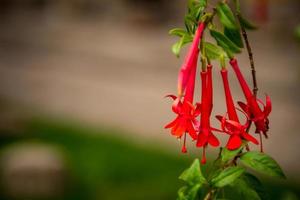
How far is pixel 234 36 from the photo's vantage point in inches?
45.5

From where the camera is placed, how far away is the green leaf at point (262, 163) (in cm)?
121

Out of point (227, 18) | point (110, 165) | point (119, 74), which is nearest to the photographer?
point (227, 18)

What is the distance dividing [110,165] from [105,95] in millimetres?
2580

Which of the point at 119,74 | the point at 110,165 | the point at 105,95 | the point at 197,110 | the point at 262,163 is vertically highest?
the point at 119,74

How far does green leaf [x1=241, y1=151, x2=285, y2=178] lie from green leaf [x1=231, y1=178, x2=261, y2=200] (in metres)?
0.04

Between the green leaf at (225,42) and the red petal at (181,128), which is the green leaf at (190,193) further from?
the green leaf at (225,42)

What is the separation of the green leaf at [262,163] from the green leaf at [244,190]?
36 millimetres

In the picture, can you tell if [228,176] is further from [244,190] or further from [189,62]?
[189,62]

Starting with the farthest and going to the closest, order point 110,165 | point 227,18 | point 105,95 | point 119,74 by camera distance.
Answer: point 119,74
point 105,95
point 110,165
point 227,18

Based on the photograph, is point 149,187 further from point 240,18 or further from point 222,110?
point 240,18

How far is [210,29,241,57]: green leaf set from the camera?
45.4 inches

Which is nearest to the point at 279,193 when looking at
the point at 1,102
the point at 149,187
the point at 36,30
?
the point at 149,187

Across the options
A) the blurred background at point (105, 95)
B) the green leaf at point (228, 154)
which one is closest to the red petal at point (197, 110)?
the green leaf at point (228, 154)

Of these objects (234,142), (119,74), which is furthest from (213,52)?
(119,74)
